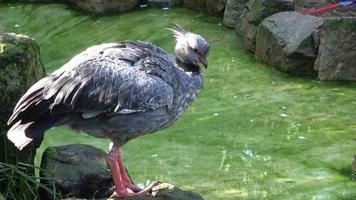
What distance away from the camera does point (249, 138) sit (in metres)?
4.39

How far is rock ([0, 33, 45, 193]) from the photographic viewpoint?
2.91 m

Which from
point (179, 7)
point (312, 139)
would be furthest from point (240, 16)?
point (312, 139)

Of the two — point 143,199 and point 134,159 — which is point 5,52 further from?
point 134,159

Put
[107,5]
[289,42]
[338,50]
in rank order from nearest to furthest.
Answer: [338,50] → [289,42] → [107,5]

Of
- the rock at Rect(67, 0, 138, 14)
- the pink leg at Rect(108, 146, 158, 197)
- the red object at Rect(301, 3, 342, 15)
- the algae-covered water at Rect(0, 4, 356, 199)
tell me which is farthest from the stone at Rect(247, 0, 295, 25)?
the pink leg at Rect(108, 146, 158, 197)

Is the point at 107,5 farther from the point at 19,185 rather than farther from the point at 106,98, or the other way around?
the point at 106,98

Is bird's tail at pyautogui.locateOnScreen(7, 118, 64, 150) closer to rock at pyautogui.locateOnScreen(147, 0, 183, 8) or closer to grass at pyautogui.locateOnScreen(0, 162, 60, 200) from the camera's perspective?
grass at pyautogui.locateOnScreen(0, 162, 60, 200)

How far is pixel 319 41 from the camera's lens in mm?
5539

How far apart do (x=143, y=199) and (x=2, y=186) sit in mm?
604

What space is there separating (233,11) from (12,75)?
387cm

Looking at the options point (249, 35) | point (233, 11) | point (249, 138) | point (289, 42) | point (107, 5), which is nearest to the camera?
point (249, 138)

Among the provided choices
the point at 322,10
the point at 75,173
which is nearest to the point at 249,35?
the point at 322,10

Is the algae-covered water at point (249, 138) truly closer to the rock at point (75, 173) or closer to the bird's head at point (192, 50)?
the rock at point (75, 173)

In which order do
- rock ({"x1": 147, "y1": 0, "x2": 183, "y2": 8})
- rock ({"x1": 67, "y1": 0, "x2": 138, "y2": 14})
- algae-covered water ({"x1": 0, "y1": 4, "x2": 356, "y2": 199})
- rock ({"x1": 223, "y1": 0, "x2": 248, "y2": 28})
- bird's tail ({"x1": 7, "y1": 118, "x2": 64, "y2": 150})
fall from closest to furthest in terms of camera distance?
1. bird's tail ({"x1": 7, "y1": 118, "x2": 64, "y2": 150})
2. algae-covered water ({"x1": 0, "y1": 4, "x2": 356, "y2": 199})
3. rock ({"x1": 223, "y1": 0, "x2": 248, "y2": 28})
4. rock ({"x1": 147, "y1": 0, "x2": 183, "y2": 8})
5. rock ({"x1": 67, "y1": 0, "x2": 138, "y2": 14})
